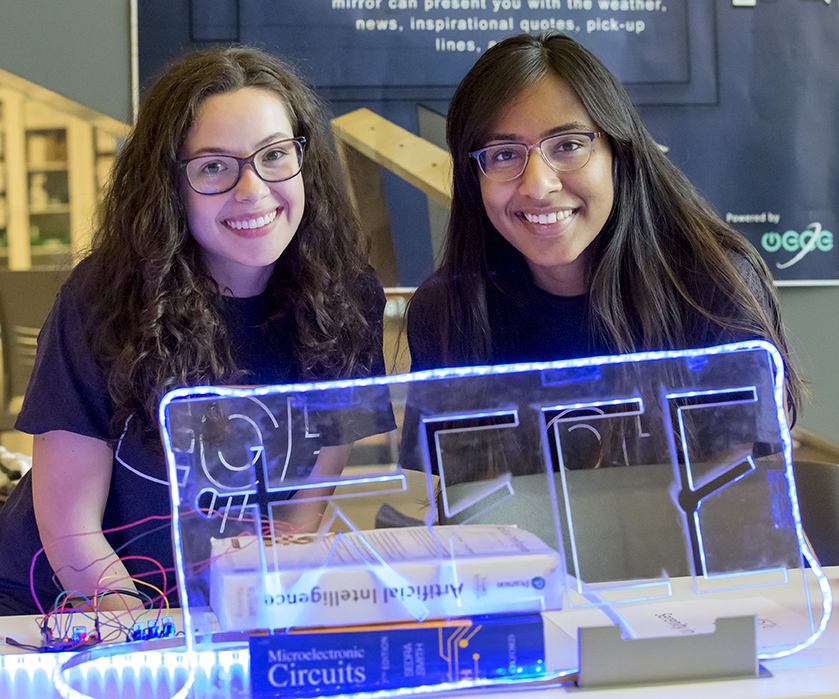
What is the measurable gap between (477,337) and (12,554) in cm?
82

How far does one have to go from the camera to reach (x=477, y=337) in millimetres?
1265

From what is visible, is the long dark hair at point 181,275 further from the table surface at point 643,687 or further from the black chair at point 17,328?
the black chair at point 17,328

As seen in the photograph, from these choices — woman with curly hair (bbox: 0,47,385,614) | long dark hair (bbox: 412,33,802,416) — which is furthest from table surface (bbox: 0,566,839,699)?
long dark hair (bbox: 412,33,802,416)

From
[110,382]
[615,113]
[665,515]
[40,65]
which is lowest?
[665,515]

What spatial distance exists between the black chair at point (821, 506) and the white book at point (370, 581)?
85 cm

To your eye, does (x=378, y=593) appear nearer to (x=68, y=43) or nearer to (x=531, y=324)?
(x=531, y=324)

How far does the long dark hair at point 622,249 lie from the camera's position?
1206 millimetres

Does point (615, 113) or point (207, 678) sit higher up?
point (615, 113)

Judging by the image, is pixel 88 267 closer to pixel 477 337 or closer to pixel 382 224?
pixel 477 337

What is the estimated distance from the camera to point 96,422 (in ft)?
3.83

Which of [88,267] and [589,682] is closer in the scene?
[589,682]

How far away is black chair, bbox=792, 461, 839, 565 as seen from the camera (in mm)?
1340

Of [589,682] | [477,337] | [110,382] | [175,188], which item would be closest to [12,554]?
[110,382]

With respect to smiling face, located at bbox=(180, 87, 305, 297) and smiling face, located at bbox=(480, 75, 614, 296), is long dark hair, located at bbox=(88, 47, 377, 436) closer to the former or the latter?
smiling face, located at bbox=(180, 87, 305, 297)
